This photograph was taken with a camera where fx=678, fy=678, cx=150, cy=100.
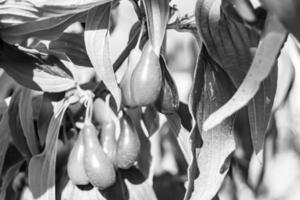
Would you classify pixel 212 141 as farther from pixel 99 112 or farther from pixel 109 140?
pixel 99 112

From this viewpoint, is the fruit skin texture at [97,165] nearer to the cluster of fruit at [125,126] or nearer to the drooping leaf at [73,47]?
the cluster of fruit at [125,126]

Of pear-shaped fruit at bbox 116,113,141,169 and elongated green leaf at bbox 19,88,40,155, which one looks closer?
pear-shaped fruit at bbox 116,113,141,169

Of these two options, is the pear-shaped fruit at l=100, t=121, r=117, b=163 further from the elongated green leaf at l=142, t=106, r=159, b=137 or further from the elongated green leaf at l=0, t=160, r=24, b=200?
the elongated green leaf at l=0, t=160, r=24, b=200

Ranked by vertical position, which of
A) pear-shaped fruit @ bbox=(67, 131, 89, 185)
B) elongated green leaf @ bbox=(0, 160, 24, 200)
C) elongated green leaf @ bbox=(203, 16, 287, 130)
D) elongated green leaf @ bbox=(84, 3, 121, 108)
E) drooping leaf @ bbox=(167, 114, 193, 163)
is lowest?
elongated green leaf @ bbox=(0, 160, 24, 200)

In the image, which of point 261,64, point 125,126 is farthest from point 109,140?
point 261,64

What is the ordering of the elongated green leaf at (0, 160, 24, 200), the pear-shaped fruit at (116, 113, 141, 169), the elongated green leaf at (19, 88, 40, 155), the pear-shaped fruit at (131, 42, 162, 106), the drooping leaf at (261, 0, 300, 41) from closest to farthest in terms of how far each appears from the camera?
the drooping leaf at (261, 0, 300, 41) → the pear-shaped fruit at (131, 42, 162, 106) → the pear-shaped fruit at (116, 113, 141, 169) → the elongated green leaf at (19, 88, 40, 155) → the elongated green leaf at (0, 160, 24, 200)

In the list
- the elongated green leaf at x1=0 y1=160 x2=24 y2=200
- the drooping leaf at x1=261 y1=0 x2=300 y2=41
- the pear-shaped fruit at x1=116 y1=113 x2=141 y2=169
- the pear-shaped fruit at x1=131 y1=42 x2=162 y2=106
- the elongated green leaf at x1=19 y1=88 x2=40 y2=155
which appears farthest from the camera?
the elongated green leaf at x1=0 y1=160 x2=24 y2=200

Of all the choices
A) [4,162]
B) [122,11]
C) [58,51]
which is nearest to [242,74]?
[58,51]

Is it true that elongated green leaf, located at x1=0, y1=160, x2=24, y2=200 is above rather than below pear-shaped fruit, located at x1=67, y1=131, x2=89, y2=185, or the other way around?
below

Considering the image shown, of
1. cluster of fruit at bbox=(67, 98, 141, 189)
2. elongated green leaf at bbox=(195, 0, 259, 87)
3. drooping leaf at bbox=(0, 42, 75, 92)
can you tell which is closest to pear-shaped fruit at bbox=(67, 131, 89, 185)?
cluster of fruit at bbox=(67, 98, 141, 189)
